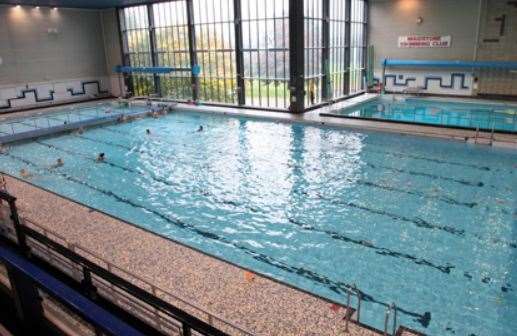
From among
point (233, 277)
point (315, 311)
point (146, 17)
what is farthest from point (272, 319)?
point (146, 17)

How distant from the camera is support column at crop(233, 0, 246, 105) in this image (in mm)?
15785

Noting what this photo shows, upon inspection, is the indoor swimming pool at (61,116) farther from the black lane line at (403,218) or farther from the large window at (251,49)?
the black lane line at (403,218)

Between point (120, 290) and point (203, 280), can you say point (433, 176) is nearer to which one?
point (203, 280)

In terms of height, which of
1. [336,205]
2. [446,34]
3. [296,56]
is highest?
[446,34]

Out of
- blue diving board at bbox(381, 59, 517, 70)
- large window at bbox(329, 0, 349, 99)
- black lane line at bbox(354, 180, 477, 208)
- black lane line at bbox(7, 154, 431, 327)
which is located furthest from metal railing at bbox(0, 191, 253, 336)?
blue diving board at bbox(381, 59, 517, 70)

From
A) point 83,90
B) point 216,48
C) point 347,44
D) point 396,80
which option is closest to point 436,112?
point 396,80

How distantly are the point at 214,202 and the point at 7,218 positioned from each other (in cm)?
364

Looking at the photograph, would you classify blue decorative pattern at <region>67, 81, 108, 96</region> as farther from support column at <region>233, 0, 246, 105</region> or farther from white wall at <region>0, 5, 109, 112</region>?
support column at <region>233, 0, 246, 105</region>

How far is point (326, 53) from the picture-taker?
16.5 m

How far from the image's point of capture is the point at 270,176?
332 inches

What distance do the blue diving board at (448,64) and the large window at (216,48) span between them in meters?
7.23

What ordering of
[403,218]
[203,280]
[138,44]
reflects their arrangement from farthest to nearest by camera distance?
[138,44], [403,218], [203,280]

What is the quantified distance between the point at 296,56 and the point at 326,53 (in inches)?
101

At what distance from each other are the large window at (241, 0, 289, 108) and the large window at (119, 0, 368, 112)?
37mm
